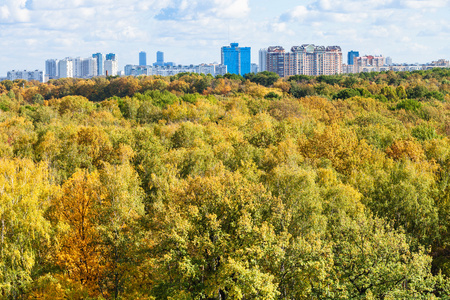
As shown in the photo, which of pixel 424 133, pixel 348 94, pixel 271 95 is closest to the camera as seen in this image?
pixel 424 133

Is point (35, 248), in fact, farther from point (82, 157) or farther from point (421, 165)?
point (421, 165)

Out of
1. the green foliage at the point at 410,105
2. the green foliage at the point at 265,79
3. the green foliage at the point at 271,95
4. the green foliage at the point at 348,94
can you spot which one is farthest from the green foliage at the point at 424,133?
the green foliage at the point at 265,79

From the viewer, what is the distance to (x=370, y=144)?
51656mm

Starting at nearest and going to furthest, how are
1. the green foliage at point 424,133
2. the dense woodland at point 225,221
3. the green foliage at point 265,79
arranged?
the dense woodland at point 225,221, the green foliage at point 424,133, the green foliage at point 265,79

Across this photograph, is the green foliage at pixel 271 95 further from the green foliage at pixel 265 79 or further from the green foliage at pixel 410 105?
the green foliage at pixel 265 79

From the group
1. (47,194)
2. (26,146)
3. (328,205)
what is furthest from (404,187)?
(26,146)

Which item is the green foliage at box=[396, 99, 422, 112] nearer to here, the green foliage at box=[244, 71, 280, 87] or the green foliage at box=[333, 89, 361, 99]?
the green foliage at box=[333, 89, 361, 99]

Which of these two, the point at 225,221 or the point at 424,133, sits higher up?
the point at 424,133

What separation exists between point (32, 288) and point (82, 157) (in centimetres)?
2459

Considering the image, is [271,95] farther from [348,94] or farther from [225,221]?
[225,221]

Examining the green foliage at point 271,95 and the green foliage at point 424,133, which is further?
the green foliage at point 271,95

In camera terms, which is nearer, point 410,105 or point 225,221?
point 225,221

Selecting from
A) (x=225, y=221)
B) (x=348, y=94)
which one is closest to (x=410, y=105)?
(x=348, y=94)

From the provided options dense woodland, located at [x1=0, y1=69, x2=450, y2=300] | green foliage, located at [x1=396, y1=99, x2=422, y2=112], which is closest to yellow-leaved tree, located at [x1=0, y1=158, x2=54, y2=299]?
dense woodland, located at [x1=0, y1=69, x2=450, y2=300]
